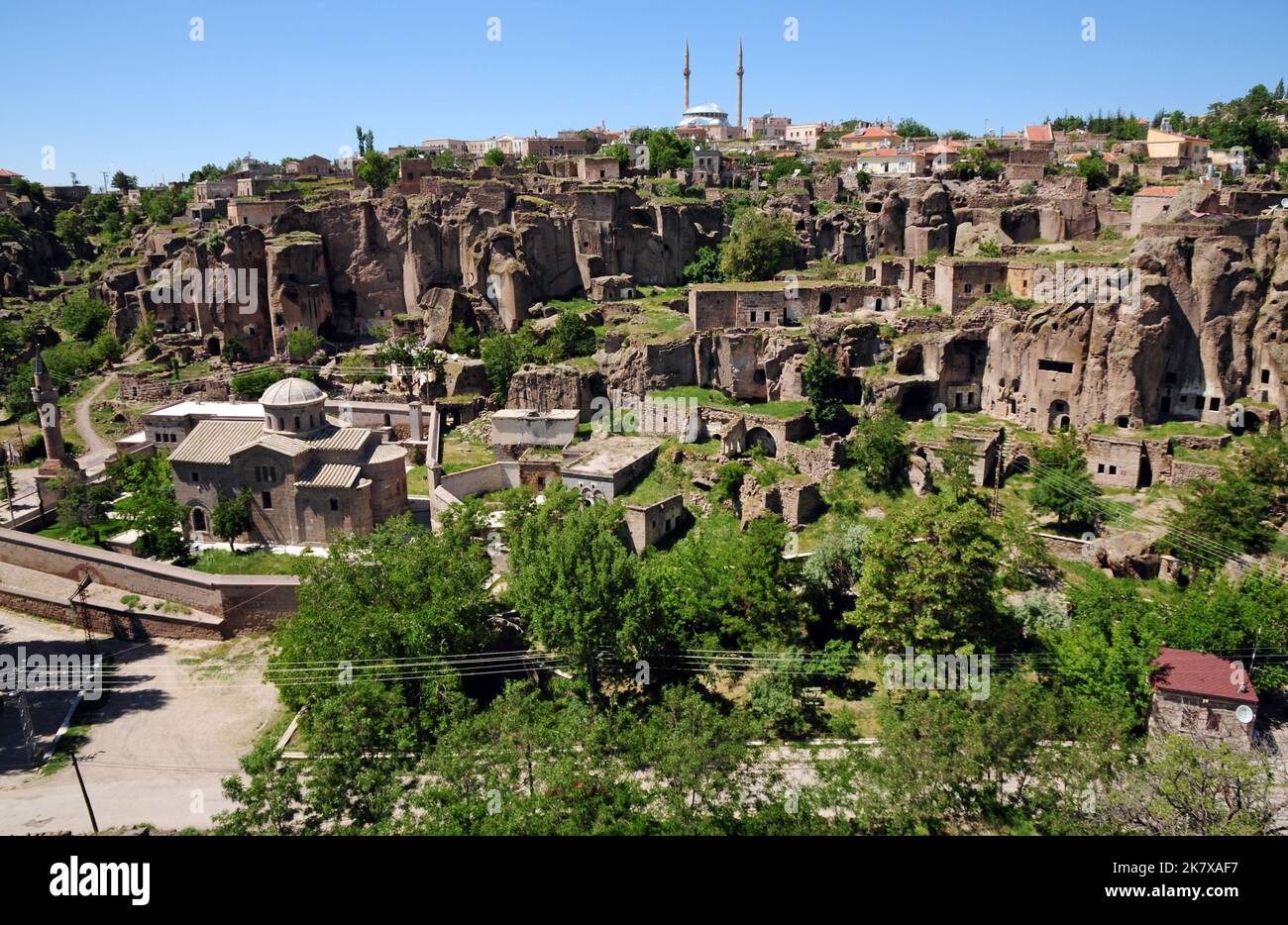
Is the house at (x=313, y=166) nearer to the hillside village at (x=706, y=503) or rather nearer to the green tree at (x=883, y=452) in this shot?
the hillside village at (x=706, y=503)

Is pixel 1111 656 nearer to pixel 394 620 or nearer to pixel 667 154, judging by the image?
pixel 394 620

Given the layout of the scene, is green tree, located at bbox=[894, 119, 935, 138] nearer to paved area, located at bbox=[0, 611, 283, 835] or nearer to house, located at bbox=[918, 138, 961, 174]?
house, located at bbox=[918, 138, 961, 174]

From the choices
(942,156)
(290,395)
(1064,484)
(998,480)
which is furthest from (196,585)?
(942,156)

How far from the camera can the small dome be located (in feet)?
95.6

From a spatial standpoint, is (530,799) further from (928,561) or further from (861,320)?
(861,320)

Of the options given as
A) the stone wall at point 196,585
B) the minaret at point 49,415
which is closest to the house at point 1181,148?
the stone wall at point 196,585

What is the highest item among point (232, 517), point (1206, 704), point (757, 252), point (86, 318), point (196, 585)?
point (757, 252)

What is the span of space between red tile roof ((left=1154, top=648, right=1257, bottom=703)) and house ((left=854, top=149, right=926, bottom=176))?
42940mm

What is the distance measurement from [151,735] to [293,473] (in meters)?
9.92

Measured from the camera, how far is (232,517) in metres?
27.5

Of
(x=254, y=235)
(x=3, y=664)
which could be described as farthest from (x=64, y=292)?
(x=3, y=664)

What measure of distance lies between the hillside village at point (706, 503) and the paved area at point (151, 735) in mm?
387

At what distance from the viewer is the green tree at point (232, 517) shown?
90.0 feet
